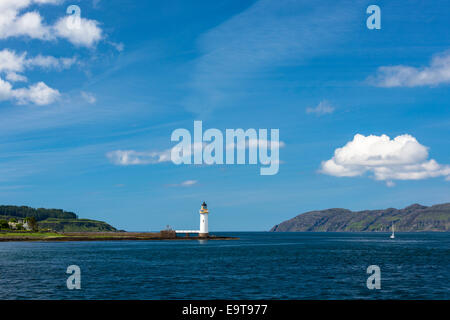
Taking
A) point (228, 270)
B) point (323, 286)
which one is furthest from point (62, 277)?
point (323, 286)
